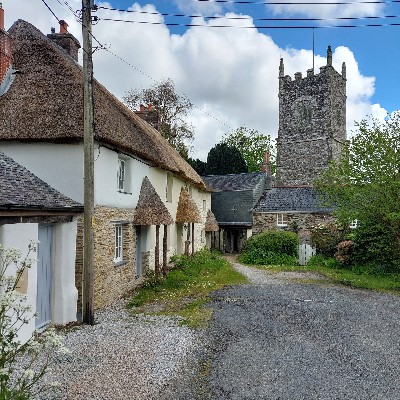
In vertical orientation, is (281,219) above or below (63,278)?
above

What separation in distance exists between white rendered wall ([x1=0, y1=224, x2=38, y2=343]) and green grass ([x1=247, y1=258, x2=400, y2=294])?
12.4 metres

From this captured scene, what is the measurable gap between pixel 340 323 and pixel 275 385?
4.46 m

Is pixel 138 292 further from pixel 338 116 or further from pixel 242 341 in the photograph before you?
pixel 338 116

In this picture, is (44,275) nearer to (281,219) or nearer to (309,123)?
(281,219)

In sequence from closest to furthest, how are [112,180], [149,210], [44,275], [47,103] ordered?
[44,275] → [47,103] → [112,180] → [149,210]

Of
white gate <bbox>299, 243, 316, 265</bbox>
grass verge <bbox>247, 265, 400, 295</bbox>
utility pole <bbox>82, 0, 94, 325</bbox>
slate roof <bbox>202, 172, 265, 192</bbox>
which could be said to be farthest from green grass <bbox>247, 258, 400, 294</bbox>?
utility pole <bbox>82, 0, 94, 325</bbox>

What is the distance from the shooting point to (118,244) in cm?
1309

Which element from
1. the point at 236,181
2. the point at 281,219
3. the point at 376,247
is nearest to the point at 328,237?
the point at 376,247

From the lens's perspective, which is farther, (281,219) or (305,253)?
(281,219)

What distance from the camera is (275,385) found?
20.5 ft

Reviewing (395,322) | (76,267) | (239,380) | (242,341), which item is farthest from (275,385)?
(76,267)

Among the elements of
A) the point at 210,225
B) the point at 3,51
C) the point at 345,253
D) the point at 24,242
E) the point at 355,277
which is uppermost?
the point at 3,51

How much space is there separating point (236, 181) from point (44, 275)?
25.9 m

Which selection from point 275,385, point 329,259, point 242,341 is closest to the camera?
point 275,385
